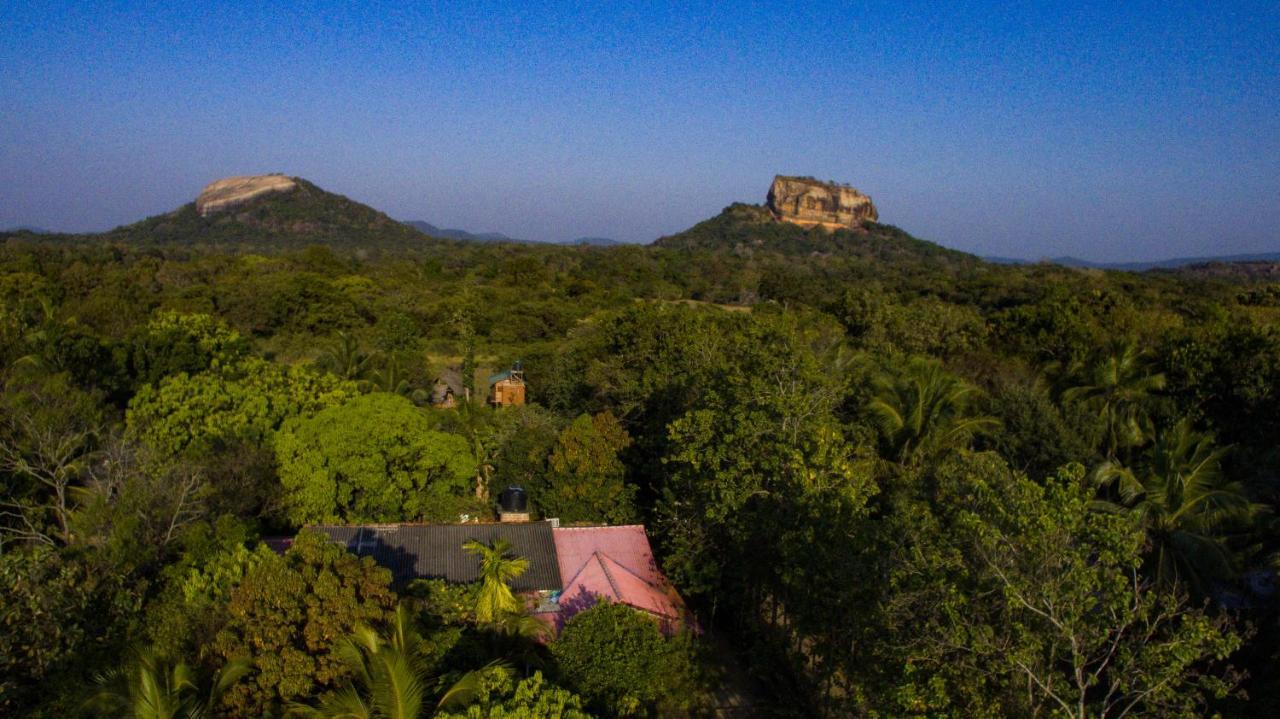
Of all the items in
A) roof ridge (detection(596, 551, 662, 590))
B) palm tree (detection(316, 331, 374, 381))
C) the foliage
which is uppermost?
palm tree (detection(316, 331, 374, 381))

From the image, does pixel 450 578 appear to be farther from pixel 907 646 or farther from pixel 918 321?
pixel 918 321

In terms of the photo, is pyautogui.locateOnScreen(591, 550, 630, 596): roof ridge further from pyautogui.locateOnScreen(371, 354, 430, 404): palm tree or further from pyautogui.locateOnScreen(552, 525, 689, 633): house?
pyautogui.locateOnScreen(371, 354, 430, 404): palm tree

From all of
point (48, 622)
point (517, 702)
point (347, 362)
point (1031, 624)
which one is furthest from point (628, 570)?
point (347, 362)

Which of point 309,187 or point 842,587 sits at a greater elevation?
point 309,187

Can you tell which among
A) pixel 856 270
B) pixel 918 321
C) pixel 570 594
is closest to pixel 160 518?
pixel 570 594

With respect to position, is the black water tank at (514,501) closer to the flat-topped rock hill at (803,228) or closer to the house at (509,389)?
the house at (509,389)

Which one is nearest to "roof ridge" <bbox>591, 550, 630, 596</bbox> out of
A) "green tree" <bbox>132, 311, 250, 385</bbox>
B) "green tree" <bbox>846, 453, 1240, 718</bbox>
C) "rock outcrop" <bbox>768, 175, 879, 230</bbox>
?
"green tree" <bbox>846, 453, 1240, 718</bbox>

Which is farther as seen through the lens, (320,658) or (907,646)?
(320,658)
